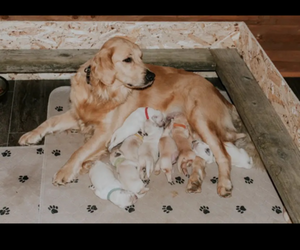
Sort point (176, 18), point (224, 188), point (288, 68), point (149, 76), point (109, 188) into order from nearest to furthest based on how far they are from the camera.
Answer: point (109, 188)
point (224, 188)
point (149, 76)
point (176, 18)
point (288, 68)

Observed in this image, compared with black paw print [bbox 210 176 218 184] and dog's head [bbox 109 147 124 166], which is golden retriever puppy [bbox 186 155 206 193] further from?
dog's head [bbox 109 147 124 166]

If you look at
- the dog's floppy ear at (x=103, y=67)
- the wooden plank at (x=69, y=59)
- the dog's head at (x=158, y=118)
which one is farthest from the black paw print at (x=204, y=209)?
the wooden plank at (x=69, y=59)

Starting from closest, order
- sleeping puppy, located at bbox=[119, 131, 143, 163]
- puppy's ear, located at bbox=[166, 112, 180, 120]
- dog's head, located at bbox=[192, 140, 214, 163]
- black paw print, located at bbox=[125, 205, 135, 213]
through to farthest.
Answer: black paw print, located at bbox=[125, 205, 135, 213] → sleeping puppy, located at bbox=[119, 131, 143, 163] → dog's head, located at bbox=[192, 140, 214, 163] → puppy's ear, located at bbox=[166, 112, 180, 120]

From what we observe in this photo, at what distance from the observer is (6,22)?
376cm

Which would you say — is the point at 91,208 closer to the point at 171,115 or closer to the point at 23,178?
the point at 23,178

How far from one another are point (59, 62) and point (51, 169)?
99 cm

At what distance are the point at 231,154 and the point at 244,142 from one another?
10.4 inches

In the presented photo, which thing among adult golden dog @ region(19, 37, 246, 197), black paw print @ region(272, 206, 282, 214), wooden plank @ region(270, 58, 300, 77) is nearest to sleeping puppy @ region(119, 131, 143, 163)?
adult golden dog @ region(19, 37, 246, 197)

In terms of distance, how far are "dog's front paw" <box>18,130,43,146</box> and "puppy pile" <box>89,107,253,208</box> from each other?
523 millimetres

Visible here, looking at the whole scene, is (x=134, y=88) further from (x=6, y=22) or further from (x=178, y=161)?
(x=6, y=22)

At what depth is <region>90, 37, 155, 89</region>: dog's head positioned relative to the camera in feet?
9.70

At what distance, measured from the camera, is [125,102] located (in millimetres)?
3281

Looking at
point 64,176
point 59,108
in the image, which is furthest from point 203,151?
point 59,108

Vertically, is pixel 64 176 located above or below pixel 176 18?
below
